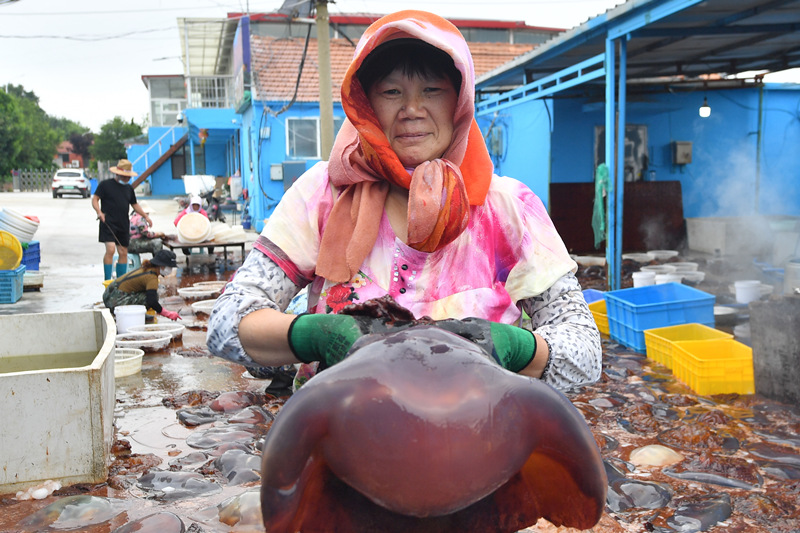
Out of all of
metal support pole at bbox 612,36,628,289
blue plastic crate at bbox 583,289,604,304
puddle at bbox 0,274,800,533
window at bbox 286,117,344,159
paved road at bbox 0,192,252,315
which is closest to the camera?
puddle at bbox 0,274,800,533

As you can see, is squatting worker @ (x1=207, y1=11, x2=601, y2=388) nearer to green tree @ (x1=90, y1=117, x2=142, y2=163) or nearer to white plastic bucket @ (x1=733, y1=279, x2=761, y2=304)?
white plastic bucket @ (x1=733, y1=279, x2=761, y2=304)

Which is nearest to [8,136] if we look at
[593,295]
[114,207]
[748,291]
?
[114,207]

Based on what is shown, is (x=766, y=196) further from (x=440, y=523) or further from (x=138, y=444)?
(x=440, y=523)

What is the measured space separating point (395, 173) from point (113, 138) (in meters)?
62.8

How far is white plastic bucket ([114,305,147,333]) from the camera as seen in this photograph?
7.34m

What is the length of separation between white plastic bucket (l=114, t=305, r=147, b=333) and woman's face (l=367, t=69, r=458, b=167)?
256 inches

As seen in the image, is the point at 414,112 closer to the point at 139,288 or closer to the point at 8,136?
the point at 139,288

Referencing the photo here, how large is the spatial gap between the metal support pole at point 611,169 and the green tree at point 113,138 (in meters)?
55.4

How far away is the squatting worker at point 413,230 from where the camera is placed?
1.46 metres

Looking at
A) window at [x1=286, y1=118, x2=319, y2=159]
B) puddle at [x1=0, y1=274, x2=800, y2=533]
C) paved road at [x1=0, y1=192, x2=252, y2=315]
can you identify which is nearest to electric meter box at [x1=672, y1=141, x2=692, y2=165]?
puddle at [x1=0, y1=274, x2=800, y2=533]

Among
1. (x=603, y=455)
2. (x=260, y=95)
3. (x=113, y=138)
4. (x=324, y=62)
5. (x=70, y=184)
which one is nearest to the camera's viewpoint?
(x=603, y=455)

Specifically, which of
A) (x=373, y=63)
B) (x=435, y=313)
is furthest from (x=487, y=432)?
(x=373, y=63)

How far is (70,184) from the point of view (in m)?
36.6

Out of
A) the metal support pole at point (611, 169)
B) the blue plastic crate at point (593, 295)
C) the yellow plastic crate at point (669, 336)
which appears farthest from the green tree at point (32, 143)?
the yellow plastic crate at point (669, 336)
